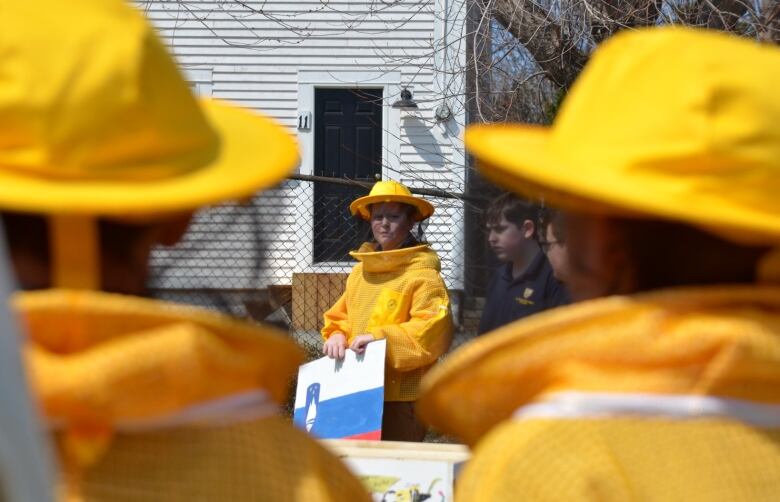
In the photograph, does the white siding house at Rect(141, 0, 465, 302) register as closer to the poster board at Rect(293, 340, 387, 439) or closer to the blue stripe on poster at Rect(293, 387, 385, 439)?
the poster board at Rect(293, 340, 387, 439)

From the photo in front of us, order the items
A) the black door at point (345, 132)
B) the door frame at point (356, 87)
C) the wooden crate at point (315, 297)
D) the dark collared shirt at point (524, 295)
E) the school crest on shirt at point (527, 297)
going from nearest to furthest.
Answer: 1. the dark collared shirt at point (524, 295)
2. the school crest on shirt at point (527, 297)
3. the wooden crate at point (315, 297)
4. the door frame at point (356, 87)
5. the black door at point (345, 132)

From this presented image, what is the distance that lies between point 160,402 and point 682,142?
2.51 ft

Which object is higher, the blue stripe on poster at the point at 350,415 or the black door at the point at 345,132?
the black door at the point at 345,132

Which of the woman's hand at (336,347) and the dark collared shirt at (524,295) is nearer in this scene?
the dark collared shirt at (524,295)

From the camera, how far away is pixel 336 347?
5445 mm

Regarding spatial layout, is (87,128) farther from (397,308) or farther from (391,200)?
(391,200)

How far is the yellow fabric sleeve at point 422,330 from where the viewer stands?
5.33 meters

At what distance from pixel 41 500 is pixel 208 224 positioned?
89cm

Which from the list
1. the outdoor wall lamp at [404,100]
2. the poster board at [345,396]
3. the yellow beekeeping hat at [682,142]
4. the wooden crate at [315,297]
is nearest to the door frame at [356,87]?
the outdoor wall lamp at [404,100]

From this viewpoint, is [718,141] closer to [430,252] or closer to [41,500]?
[41,500]

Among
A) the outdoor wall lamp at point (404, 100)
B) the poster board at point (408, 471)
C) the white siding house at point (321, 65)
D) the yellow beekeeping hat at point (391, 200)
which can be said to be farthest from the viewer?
the white siding house at point (321, 65)

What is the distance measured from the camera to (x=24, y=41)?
1.25m

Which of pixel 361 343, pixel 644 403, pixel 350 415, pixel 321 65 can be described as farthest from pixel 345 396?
pixel 321 65

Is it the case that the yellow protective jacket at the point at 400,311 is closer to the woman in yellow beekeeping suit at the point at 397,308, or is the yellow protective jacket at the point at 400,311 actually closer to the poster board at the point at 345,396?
the woman in yellow beekeeping suit at the point at 397,308
